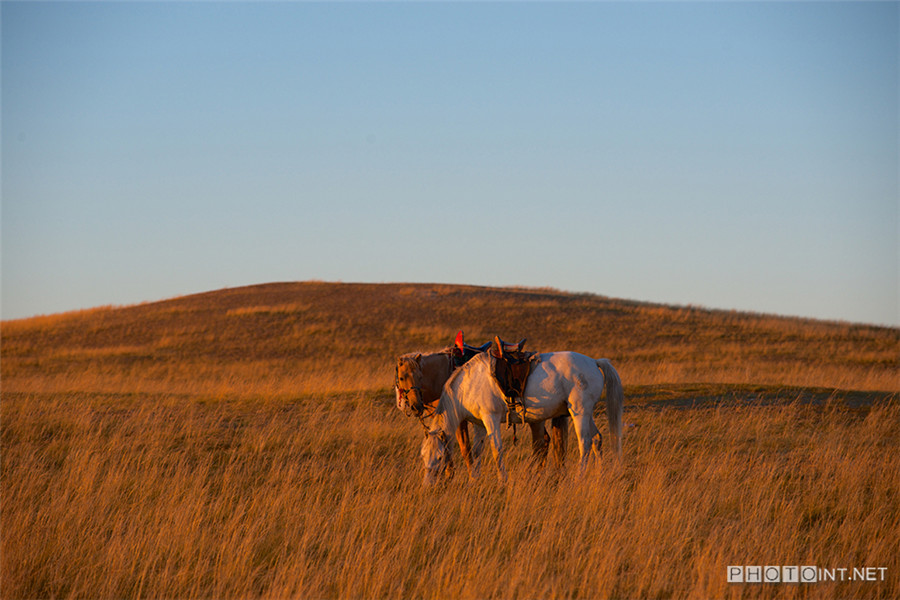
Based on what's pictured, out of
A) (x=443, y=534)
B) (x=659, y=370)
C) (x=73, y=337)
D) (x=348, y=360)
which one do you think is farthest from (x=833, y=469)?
(x=73, y=337)

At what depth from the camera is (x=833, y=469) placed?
802cm

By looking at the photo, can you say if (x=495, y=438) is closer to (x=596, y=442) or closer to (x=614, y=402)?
(x=596, y=442)

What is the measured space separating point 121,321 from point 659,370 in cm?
2871

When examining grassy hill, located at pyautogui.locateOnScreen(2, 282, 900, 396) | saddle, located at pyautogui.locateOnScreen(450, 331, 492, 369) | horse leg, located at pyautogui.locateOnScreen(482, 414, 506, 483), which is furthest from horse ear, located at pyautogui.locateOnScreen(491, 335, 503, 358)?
grassy hill, located at pyautogui.locateOnScreen(2, 282, 900, 396)

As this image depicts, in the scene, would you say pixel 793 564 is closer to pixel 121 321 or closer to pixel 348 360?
pixel 348 360

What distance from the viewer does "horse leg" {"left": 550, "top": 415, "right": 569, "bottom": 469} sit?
7887 millimetres

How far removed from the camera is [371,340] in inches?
1139

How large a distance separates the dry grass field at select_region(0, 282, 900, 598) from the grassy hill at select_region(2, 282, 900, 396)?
0.95 metres

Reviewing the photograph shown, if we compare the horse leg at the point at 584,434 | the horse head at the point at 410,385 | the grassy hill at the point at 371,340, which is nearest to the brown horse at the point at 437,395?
the horse head at the point at 410,385

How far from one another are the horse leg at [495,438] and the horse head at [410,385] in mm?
857

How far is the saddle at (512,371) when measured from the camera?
7.16m

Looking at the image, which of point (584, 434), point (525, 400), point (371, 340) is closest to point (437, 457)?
point (525, 400)

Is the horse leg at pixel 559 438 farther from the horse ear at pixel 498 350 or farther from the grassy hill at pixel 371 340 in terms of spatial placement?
the grassy hill at pixel 371 340

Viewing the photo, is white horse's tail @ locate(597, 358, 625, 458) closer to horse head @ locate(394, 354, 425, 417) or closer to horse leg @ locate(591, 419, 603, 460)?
horse leg @ locate(591, 419, 603, 460)
